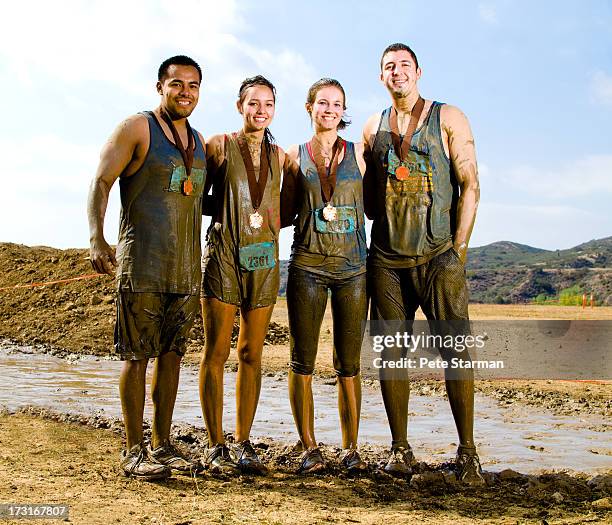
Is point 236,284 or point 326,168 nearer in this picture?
point 236,284

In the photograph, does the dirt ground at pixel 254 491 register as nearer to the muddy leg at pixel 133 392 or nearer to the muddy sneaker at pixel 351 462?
the muddy sneaker at pixel 351 462

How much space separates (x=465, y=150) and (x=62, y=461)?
3.67 meters

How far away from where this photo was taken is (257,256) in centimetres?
481

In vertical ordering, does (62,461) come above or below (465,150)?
below

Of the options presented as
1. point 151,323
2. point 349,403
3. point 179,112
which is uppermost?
point 179,112

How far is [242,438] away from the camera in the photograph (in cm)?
492

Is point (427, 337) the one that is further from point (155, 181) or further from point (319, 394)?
point (319, 394)

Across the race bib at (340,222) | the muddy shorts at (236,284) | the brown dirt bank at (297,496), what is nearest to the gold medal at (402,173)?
the race bib at (340,222)

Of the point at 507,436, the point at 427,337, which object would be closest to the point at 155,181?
the point at 427,337

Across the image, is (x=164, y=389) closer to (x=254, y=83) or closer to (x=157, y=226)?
(x=157, y=226)

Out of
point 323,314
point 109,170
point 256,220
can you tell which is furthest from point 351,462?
point 109,170

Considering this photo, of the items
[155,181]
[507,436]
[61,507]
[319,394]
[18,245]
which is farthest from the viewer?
[18,245]

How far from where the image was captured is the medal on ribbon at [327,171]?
4875 millimetres

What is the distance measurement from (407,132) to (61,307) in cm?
1411
